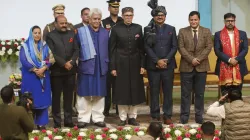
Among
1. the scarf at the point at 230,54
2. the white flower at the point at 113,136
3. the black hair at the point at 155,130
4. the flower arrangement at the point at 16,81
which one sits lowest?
the white flower at the point at 113,136

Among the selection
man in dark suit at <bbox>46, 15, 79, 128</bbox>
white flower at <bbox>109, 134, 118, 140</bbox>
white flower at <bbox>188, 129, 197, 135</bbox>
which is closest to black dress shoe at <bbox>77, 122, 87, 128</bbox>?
man in dark suit at <bbox>46, 15, 79, 128</bbox>

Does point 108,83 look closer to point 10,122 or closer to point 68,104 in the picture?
point 68,104

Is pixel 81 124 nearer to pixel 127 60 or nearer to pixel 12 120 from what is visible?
pixel 127 60

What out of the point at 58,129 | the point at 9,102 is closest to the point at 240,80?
the point at 58,129

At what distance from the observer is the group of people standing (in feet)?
24.0

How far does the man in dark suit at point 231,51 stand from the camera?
7.35 meters

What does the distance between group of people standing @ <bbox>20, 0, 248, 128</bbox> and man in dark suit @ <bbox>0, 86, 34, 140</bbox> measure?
7.19ft

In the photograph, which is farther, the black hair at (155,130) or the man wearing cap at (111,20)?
the man wearing cap at (111,20)

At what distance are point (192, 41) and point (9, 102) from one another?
3130 millimetres

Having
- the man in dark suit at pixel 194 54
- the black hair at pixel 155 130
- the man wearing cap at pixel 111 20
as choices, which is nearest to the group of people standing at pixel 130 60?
the man in dark suit at pixel 194 54

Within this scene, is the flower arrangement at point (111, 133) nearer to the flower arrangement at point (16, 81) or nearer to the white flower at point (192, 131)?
the white flower at point (192, 131)

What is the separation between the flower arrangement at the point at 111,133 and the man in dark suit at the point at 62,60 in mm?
541

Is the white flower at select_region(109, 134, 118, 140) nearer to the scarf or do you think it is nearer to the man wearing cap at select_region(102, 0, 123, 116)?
the man wearing cap at select_region(102, 0, 123, 116)

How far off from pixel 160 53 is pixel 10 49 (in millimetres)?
3447
